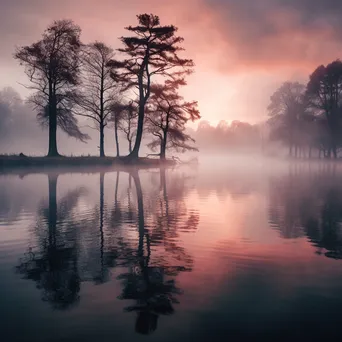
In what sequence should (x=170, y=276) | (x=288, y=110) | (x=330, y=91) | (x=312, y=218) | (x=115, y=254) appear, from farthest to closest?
(x=288, y=110) < (x=330, y=91) < (x=312, y=218) < (x=115, y=254) < (x=170, y=276)

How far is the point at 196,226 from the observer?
9.48 metres

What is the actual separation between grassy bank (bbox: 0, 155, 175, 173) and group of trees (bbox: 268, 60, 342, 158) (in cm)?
3208

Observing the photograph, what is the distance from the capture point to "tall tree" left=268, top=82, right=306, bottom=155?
6378cm

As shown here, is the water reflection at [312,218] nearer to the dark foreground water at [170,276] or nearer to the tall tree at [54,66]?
the dark foreground water at [170,276]

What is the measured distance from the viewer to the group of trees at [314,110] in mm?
58156

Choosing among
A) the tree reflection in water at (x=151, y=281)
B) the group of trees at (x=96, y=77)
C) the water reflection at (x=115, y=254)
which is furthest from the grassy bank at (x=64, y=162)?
the tree reflection in water at (x=151, y=281)

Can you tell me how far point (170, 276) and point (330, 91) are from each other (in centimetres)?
6068

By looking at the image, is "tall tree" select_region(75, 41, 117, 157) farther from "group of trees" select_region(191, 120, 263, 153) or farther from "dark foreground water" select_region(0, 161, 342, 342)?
"group of trees" select_region(191, 120, 263, 153)

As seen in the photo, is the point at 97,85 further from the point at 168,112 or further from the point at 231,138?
the point at 231,138

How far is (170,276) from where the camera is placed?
5637 mm

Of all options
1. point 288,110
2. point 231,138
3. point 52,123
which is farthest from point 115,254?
point 231,138

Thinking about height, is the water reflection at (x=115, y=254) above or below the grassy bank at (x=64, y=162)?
below

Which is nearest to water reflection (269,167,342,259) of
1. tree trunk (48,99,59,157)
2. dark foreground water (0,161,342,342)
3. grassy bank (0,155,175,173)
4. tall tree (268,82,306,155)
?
dark foreground water (0,161,342,342)

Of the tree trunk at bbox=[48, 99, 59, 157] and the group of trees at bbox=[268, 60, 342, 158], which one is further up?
the group of trees at bbox=[268, 60, 342, 158]
